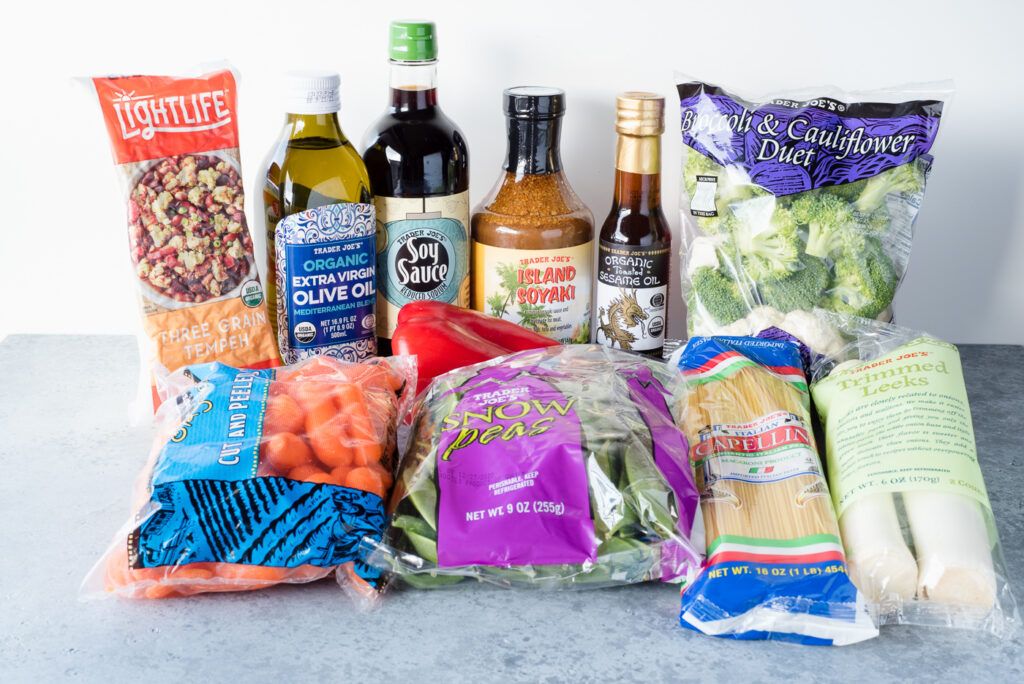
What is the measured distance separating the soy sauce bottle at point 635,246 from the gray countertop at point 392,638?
0.41 meters

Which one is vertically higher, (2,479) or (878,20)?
(878,20)

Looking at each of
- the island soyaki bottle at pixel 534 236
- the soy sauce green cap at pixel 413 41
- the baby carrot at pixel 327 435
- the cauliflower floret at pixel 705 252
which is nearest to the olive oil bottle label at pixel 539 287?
the island soyaki bottle at pixel 534 236

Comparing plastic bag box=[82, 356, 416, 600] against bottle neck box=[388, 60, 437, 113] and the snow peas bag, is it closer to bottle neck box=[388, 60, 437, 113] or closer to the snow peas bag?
Result: the snow peas bag

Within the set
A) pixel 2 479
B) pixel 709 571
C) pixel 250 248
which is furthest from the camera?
pixel 250 248

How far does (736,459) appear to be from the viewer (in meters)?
0.82

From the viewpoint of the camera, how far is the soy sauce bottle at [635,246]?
1.09 metres

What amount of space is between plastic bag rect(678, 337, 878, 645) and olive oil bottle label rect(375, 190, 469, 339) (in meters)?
0.31

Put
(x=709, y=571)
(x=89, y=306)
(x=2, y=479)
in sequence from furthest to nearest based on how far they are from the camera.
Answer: (x=89, y=306) → (x=2, y=479) → (x=709, y=571)

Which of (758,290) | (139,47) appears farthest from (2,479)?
(758,290)

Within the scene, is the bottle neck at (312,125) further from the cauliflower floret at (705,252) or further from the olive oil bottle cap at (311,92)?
the cauliflower floret at (705,252)

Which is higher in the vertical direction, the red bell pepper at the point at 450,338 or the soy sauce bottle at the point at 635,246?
the soy sauce bottle at the point at 635,246

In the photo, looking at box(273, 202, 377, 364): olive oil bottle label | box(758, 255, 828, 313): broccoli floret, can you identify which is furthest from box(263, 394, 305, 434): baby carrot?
box(758, 255, 828, 313): broccoli floret

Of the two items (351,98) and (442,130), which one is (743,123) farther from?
(351,98)

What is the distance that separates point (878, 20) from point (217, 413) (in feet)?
2.97
